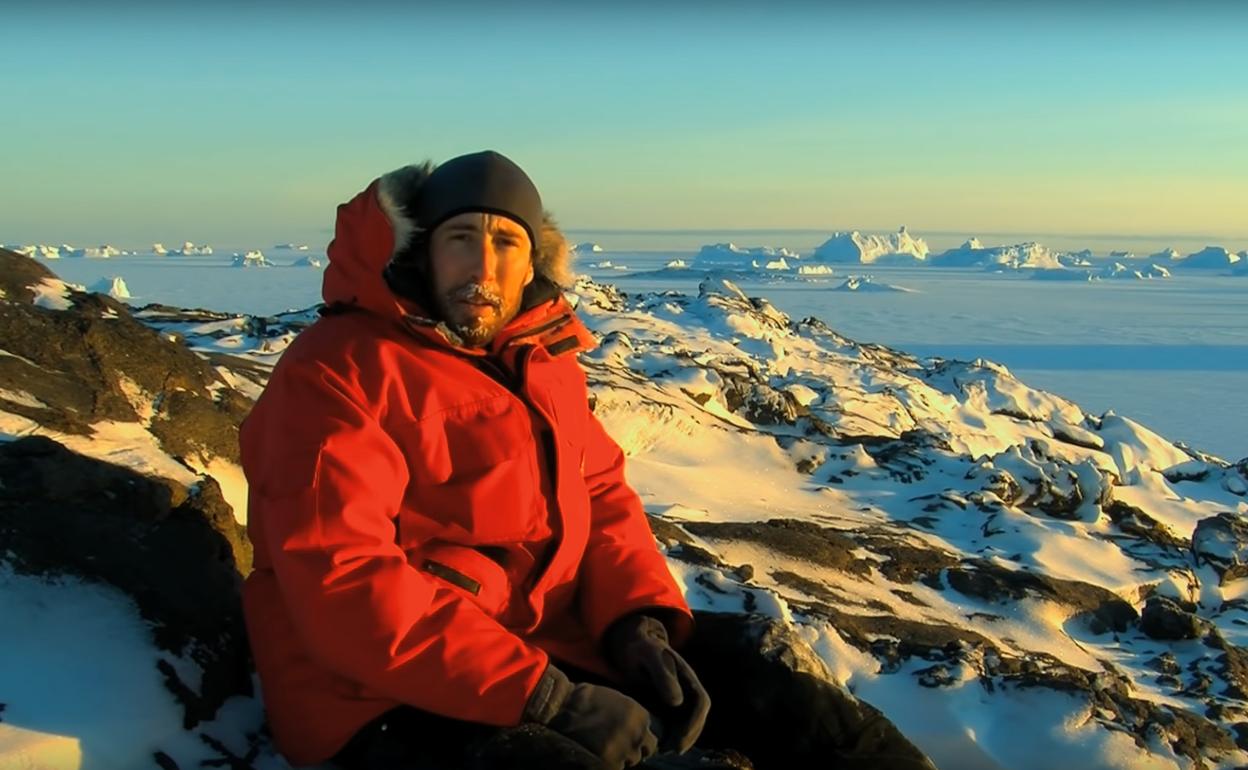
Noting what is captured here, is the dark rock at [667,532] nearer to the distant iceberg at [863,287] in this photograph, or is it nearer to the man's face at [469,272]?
the man's face at [469,272]

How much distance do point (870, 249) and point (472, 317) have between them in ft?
557

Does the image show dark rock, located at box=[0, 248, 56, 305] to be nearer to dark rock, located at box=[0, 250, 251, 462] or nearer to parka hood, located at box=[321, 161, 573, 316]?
dark rock, located at box=[0, 250, 251, 462]

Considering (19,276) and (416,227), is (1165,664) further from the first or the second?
(19,276)

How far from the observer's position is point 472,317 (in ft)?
9.09

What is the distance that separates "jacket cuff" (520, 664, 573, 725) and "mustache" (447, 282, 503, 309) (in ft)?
3.12

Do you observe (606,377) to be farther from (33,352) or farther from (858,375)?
(858,375)

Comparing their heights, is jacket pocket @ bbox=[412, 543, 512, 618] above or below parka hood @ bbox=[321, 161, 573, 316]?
below

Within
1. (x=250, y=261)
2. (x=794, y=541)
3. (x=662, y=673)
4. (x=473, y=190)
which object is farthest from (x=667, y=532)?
(x=250, y=261)

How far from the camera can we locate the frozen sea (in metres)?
31.8

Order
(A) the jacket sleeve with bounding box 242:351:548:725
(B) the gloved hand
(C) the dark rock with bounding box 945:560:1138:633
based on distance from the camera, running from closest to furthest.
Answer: (A) the jacket sleeve with bounding box 242:351:548:725 → (B) the gloved hand → (C) the dark rock with bounding box 945:560:1138:633

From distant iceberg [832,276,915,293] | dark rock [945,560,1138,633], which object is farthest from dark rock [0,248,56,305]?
distant iceberg [832,276,915,293]

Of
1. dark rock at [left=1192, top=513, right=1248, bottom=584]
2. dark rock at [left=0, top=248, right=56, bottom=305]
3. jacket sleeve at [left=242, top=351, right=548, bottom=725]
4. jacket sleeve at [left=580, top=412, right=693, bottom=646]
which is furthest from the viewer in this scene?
dark rock at [left=1192, top=513, right=1248, bottom=584]

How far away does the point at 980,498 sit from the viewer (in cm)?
1020

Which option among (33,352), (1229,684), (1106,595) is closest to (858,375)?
(1106,595)
